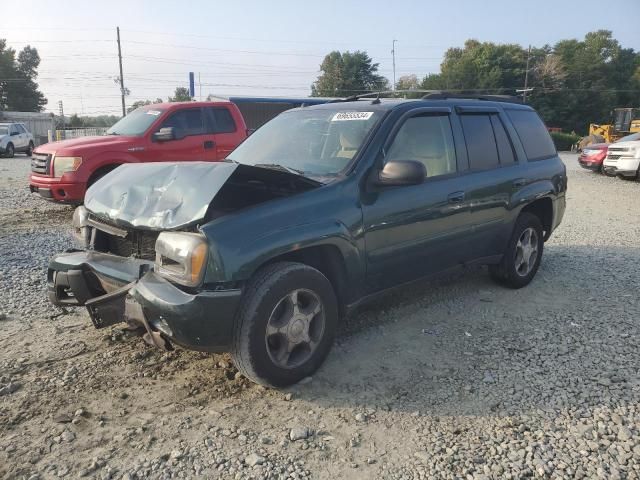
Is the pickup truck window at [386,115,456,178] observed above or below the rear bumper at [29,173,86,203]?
above

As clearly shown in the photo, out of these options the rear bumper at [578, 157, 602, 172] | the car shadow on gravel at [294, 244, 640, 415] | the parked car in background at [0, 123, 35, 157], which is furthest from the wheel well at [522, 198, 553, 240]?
the parked car in background at [0, 123, 35, 157]

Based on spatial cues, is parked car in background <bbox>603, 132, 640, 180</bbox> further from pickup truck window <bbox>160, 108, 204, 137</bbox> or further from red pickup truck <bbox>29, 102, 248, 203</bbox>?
pickup truck window <bbox>160, 108, 204, 137</bbox>

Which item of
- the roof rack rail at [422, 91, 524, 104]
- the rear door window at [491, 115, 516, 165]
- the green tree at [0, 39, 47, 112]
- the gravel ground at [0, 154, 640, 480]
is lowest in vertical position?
the gravel ground at [0, 154, 640, 480]

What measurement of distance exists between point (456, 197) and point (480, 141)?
751 mm

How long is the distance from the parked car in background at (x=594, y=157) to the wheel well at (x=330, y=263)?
17886 mm

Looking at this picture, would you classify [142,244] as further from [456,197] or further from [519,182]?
[519,182]

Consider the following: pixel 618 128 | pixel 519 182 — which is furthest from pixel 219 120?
pixel 618 128

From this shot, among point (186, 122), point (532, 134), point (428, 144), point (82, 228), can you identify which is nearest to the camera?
point (82, 228)

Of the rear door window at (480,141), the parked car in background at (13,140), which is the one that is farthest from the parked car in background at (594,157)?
the parked car in background at (13,140)

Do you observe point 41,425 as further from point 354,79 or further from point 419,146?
point 354,79

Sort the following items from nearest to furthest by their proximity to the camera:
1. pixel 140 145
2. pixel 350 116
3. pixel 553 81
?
pixel 350 116 → pixel 140 145 → pixel 553 81

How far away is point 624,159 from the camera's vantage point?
1575 cm

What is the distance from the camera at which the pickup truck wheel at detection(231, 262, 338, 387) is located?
291cm

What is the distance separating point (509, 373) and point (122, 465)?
2.44m
